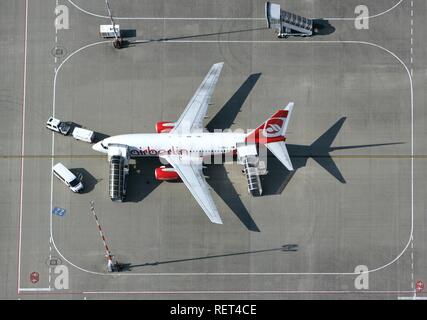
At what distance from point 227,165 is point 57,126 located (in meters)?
14.2

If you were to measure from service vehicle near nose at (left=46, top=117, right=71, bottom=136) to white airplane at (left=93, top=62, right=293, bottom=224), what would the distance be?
9.80 feet

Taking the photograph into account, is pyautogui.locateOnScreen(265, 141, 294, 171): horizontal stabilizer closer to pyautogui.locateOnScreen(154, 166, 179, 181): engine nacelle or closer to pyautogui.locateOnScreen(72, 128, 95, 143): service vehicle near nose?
pyautogui.locateOnScreen(154, 166, 179, 181): engine nacelle

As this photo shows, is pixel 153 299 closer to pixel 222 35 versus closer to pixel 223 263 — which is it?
pixel 223 263

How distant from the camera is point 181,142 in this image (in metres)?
44.2

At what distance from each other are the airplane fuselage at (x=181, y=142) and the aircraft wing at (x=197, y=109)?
31.9 inches

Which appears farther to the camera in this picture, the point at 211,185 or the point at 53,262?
the point at 211,185

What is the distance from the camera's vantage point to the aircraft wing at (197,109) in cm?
4475

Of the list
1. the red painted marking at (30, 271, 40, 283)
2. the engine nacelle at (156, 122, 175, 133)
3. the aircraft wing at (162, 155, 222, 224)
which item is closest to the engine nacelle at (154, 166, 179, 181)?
the aircraft wing at (162, 155, 222, 224)

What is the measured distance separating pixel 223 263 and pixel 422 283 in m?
16.1

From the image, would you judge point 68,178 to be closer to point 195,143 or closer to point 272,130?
point 195,143

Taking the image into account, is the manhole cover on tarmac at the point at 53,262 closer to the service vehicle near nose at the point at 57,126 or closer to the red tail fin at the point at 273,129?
the service vehicle near nose at the point at 57,126

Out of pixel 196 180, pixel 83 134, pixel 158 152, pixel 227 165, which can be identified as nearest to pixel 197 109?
pixel 158 152

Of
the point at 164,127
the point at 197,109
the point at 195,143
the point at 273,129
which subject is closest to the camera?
the point at 273,129

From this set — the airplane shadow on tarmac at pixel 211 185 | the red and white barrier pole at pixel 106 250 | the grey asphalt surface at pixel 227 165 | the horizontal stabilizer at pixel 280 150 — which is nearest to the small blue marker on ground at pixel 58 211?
the grey asphalt surface at pixel 227 165
